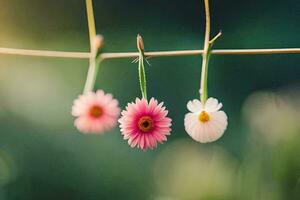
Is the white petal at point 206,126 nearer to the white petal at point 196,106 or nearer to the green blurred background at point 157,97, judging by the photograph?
the white petal at point 196,106

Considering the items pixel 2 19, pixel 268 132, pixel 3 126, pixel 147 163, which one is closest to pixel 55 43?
pixel 2 19

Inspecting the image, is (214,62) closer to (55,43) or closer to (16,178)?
(55,43)

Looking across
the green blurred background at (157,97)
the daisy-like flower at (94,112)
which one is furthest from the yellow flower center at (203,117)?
the green blurred background at (157,97)

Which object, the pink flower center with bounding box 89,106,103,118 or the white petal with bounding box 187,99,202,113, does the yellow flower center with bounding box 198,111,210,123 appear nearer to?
the white petal with bounding box 187,99,202,113

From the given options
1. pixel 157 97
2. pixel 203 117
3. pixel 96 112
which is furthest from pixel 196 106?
pixel 157 97

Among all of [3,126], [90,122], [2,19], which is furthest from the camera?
[3,126]
